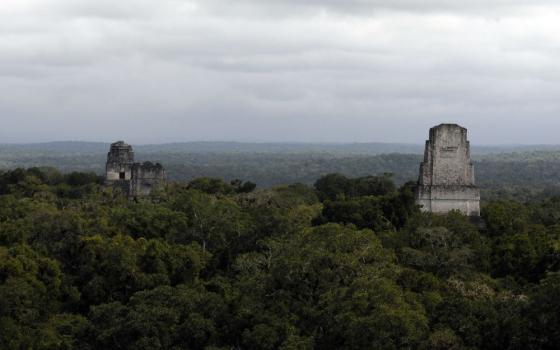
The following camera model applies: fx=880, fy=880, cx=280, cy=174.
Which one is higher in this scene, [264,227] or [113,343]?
[264,227]

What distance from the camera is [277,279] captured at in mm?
23641

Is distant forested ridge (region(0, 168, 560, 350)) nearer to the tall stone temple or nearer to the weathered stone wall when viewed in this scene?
the tall stone temple

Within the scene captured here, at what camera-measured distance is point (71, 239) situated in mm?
30250

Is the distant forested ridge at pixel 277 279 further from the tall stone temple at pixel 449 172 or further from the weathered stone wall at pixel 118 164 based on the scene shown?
the weathered stone wall at pixel 118 164

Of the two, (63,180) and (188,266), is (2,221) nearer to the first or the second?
(188,266)

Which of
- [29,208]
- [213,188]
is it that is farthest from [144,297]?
[213,188]

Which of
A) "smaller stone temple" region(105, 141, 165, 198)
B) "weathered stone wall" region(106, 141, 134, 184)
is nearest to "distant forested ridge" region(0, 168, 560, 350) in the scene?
"smaller stone temple" region(105, 141, 165, 198)

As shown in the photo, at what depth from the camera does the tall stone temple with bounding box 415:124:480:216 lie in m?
33.5

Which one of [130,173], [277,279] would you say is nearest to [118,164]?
[130,173]

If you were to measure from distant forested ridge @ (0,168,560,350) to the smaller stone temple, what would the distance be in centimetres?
929

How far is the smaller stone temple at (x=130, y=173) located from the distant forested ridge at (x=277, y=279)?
929 cm

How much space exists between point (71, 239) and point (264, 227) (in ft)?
22.4

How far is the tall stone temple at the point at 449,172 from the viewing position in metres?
33.5

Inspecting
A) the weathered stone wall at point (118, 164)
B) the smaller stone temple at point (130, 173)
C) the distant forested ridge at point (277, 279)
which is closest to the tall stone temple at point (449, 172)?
Result: the distant forested ridge at point (277, 279)
